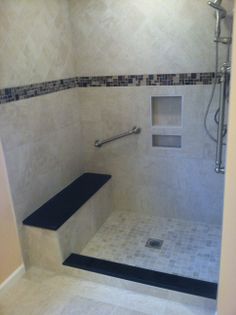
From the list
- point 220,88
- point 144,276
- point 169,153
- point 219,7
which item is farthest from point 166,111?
point 144,276

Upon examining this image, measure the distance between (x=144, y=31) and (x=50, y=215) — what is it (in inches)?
64.8

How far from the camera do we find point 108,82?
260 cm

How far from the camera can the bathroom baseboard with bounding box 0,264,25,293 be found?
2.01 meters

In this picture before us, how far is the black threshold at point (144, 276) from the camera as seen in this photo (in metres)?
1.82

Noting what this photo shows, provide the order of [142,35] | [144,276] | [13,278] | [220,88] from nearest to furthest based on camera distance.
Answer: [144,276] < [13,278] < [220,88] < [142,35]

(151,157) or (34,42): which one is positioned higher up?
(34,42)

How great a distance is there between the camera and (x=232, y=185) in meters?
1.33

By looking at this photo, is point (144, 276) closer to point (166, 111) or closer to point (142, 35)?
point (166, 111)

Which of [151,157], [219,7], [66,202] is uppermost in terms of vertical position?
[219,7]

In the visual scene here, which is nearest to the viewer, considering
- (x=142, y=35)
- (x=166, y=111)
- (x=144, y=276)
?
(x=144, y=276)

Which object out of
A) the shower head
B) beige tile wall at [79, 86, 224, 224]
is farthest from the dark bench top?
the shower head

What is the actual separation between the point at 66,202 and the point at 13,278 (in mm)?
675

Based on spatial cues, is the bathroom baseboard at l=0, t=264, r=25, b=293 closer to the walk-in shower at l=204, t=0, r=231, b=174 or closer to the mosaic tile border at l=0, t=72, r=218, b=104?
the mosaic tile border at l=0, t=72, r=218, b=104

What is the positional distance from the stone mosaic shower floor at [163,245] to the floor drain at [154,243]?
0.03 m
